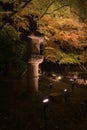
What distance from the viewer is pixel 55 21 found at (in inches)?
529

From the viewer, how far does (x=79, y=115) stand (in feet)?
34.8

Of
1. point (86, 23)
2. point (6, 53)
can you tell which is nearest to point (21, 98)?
point (6, 53)

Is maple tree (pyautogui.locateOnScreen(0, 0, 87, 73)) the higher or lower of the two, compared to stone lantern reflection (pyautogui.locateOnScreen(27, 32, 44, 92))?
higher

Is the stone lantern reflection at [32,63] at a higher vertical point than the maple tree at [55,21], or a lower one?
lower

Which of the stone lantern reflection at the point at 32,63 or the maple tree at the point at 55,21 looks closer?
the maple tree at the point at 55,21

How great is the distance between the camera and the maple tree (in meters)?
11.0

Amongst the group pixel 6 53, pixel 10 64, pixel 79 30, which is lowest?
pixel 10 64

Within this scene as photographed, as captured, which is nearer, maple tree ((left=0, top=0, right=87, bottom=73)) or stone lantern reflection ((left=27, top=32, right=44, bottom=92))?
maple tree ((left=0, top=0, right=87, bottom=73))

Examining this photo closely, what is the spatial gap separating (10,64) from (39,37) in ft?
13.4

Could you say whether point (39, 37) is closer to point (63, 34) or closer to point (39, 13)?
point (39, 13)

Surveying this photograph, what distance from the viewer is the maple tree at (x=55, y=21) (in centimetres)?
1105

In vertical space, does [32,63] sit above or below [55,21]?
below

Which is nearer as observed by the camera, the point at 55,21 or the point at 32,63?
the point at 32,63

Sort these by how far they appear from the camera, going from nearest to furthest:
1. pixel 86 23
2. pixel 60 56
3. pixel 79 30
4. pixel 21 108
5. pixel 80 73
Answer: pixel 21 108 → pixel 86 23 → pixel 79 30 → pixel 60 56 → pixel 80 73
